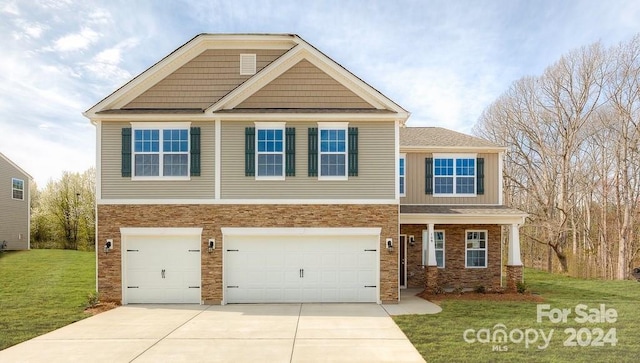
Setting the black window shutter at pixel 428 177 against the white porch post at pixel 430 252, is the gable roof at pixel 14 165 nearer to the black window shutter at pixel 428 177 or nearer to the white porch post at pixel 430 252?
the black window shutter at pixel 428 177

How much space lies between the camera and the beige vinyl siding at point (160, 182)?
12.4 m

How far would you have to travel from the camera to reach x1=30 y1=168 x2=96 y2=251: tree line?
1481 inches

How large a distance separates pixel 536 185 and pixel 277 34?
21.2 m

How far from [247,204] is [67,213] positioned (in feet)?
113

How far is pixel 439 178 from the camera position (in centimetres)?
→ 1572

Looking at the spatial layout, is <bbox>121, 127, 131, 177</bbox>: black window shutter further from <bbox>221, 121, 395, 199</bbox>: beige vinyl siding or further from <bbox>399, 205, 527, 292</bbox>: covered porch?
<bbox>399, 205, 527, 292</bbox>: covered porch

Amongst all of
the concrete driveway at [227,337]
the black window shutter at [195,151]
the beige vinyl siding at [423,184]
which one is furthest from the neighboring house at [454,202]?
the black window shutter at [195,151]

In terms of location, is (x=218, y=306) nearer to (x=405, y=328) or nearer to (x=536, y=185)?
(x=405, y=328)

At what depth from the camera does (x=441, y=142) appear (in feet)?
52.6

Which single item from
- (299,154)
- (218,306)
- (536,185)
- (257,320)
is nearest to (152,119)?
(299,154)

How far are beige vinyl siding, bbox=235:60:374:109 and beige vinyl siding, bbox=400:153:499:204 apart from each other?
4.10 meters

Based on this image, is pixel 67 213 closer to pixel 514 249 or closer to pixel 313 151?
pixel 313 151

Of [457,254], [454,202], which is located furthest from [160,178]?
[457,254]

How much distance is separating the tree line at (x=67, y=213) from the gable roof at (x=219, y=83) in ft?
100
